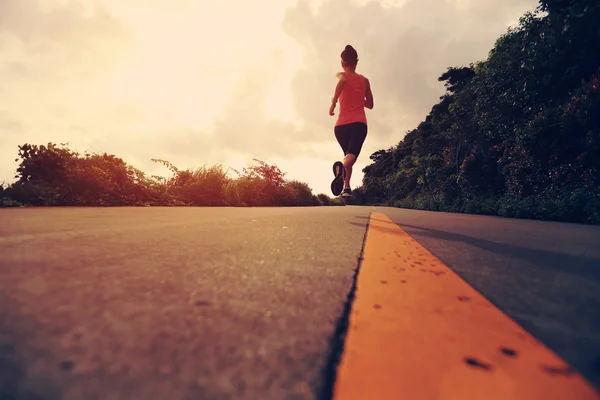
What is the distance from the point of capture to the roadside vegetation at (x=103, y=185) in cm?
747

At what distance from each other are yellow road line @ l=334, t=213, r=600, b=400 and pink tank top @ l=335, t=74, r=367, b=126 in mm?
6538

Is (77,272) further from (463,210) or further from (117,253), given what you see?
(463,210)

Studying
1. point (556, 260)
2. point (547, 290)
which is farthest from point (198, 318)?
point (556, 260)

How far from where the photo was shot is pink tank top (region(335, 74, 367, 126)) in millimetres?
7047

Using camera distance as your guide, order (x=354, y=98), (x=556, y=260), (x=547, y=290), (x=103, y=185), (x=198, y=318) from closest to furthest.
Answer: (x=198, y=318), (x=547, y=290), (x=556, y=260), (x=354, y=98), (x=103, y=185)

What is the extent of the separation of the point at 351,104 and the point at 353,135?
0.65 m

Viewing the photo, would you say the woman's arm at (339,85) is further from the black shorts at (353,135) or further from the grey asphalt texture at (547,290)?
the grey asphalt texture at (547,290)

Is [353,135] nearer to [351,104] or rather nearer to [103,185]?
[351,104]

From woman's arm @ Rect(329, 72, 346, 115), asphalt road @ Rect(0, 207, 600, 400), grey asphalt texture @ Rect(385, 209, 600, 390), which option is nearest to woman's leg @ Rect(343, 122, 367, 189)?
woman's arm @ Rect(329, 72, 346, 115)

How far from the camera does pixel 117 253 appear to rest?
148 centimetres

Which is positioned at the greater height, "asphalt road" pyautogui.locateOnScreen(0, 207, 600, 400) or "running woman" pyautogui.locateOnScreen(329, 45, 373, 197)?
"running woman" pyautogui.locateOnScreen(329, 45, 373, 197)

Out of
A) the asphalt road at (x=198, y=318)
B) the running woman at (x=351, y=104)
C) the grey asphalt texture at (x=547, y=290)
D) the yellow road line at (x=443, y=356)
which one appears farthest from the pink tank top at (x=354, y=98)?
the yellow road line at (x=443, y=356)

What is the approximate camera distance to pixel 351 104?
7.10 meters

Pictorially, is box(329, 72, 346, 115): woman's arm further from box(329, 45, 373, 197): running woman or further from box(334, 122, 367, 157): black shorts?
box(334, 122, 367, 157): black shorts
